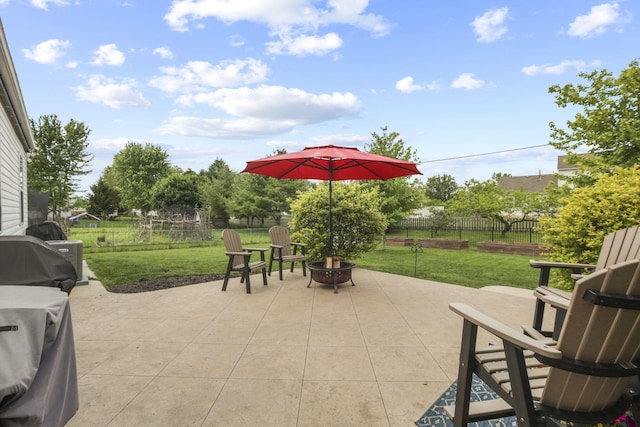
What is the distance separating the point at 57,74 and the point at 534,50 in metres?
13.7

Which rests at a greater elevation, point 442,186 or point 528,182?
point 442,186

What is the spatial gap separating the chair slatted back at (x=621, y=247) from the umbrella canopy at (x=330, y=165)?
2697mm

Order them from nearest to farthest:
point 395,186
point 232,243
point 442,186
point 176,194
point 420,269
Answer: point 232,243, point 420,269, point 395,186, point 176,194, point 442,186

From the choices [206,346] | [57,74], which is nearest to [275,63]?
[57,74]

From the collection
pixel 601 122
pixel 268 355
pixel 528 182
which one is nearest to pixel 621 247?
pixel 268 355

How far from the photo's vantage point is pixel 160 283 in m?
6.34

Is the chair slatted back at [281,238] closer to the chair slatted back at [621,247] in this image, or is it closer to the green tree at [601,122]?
the chair slatted back at [621,247]

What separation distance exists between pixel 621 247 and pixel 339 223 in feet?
14.9

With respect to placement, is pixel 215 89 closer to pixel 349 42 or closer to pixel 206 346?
pixel 349 42

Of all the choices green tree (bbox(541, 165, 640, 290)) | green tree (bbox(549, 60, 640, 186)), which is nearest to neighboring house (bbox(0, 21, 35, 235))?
green tree (bbox(541, 165, 640, 290))

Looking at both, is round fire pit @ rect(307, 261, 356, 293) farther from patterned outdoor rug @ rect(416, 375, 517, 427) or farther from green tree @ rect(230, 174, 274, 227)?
green tree @ rect(230, 174, 274, 227)

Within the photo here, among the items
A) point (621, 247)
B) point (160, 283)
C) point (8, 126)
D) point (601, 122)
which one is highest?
point (601, 122)

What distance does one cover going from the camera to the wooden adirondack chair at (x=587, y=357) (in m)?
1.21

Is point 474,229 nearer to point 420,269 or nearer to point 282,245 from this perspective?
point 420,269
